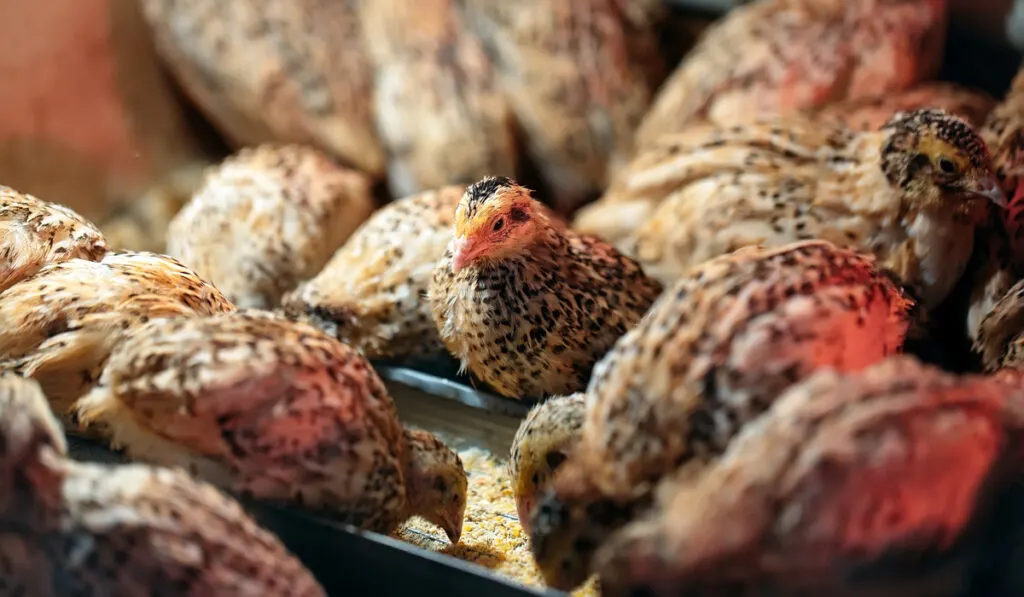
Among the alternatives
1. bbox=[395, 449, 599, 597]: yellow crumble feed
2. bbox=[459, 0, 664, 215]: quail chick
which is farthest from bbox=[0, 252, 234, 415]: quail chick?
bbox=[459, 0, 664, 215]: quail chick

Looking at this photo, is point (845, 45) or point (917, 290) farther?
point (845, 45)

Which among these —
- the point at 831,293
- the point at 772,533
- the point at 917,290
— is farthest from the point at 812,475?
the point at 917,290

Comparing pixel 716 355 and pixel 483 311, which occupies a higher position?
pixel 716 355

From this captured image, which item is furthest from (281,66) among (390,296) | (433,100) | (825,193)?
(825,193)

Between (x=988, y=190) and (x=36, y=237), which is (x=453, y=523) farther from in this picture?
(x=988, y=190)

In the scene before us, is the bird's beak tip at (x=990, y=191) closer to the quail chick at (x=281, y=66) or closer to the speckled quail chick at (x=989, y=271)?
the speckled quail chick at (x=989, y=271)

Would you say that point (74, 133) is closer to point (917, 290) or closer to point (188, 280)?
point (188, 280)

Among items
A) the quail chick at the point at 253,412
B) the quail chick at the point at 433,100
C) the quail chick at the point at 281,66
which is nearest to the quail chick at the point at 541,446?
the quail chick at the point at 253,412
